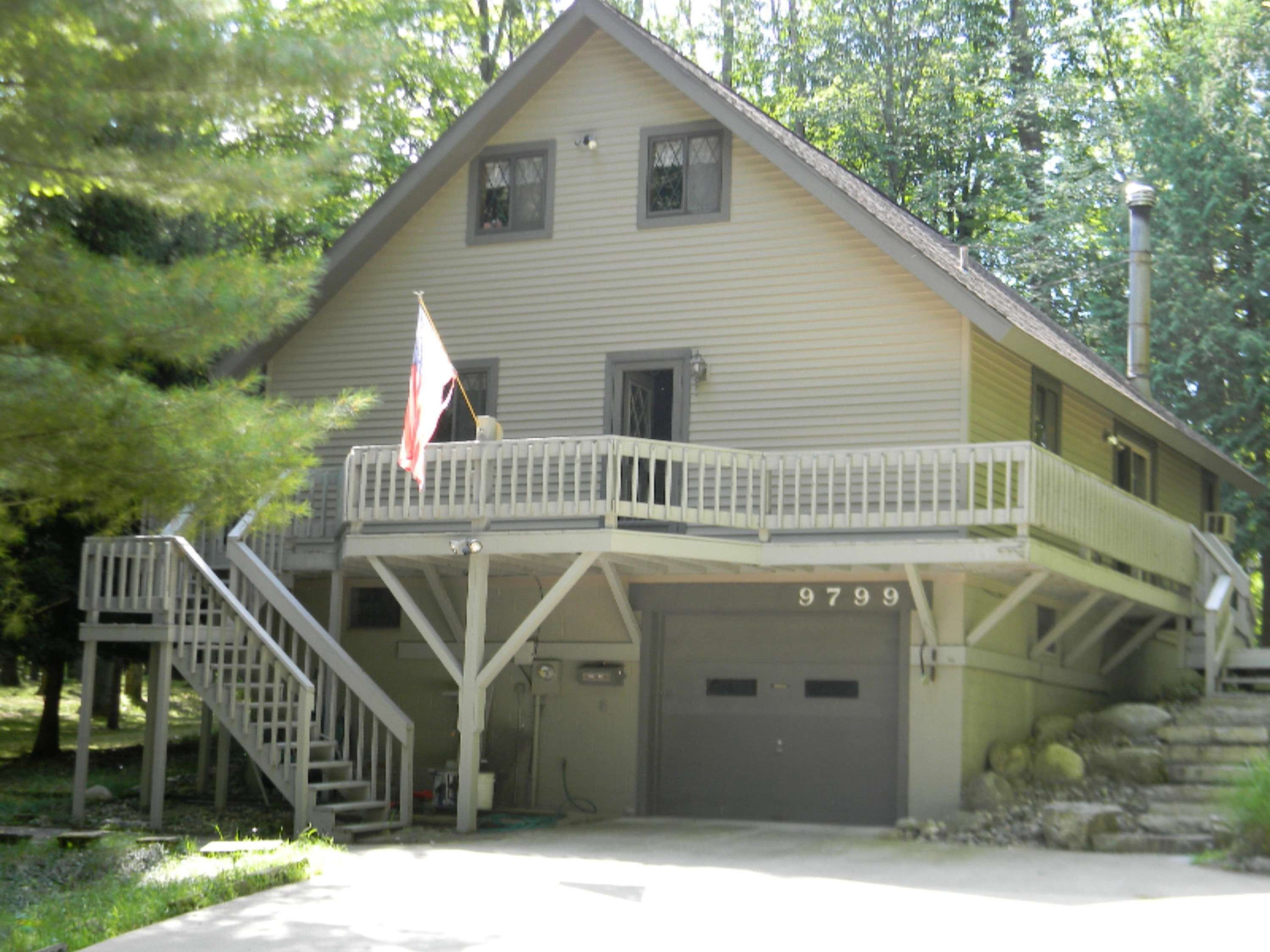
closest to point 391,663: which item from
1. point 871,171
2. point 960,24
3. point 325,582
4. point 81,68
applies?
point 325,582

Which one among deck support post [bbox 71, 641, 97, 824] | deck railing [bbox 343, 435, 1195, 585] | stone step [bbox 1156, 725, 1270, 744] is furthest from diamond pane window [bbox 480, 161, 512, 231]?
stone step [bbox 1156, 725, 1270, 744]

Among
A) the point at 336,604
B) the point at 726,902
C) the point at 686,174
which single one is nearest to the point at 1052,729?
the point at 686,174

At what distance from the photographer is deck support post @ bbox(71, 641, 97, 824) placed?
15.5 m

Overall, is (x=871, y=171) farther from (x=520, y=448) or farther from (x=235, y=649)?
(x=235, y=649)

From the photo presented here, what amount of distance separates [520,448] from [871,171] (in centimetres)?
1951

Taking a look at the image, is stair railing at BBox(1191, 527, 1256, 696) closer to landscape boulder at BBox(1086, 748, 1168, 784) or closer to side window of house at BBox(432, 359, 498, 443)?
landscape boulder at BBox(1086, 748, 1168, 784)

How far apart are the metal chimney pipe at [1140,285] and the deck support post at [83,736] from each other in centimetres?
1582

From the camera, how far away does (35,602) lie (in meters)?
19.5

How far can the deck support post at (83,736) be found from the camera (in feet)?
51.0

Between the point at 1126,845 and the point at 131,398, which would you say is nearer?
the point at 131,398

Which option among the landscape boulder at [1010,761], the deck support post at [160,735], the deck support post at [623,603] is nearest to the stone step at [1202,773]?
the landscape boulder at [1010,761]

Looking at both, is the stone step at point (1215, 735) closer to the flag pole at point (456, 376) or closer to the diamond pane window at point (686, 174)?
the diamond pane window at point (686, 174)

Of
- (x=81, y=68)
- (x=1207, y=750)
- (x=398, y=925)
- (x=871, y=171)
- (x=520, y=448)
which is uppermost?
(x=871, y=171)

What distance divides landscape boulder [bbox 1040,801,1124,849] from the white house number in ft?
10.0
